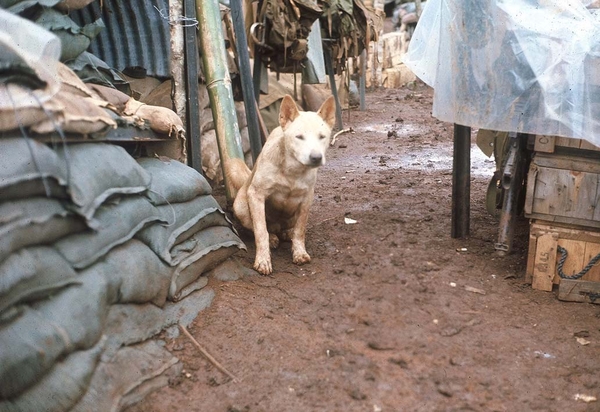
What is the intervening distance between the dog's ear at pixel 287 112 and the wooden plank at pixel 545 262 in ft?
5.84

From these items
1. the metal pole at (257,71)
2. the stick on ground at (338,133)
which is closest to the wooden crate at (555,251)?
the metal pole at (257,71)

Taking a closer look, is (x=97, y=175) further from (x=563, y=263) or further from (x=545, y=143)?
(x=563, y=263)

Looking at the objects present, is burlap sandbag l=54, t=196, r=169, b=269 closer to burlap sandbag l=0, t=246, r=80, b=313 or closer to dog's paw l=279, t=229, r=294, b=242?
burlap sandbag l=0, t=246, r=80, b=313

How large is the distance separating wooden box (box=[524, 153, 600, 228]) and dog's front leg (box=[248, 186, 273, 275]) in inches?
66.5

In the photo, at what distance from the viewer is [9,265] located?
2018 mm

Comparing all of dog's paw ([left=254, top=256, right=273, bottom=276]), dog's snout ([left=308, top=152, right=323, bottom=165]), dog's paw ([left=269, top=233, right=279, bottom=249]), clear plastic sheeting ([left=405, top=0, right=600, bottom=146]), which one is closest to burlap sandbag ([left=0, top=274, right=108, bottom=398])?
dog's paw ([left=254, top=256, right=273, bottom=276])

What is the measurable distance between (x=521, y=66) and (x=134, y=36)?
2.99 meters

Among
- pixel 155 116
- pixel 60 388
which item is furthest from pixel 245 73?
pixel 60 388

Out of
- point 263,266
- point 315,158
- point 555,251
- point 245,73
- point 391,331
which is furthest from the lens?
point 245,73

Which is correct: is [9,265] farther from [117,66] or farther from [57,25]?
[117,66]

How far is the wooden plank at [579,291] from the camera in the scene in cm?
352

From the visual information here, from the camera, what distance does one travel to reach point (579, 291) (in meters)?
3.55

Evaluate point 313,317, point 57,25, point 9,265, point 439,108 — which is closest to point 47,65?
point 9,265

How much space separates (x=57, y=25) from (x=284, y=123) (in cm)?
154
